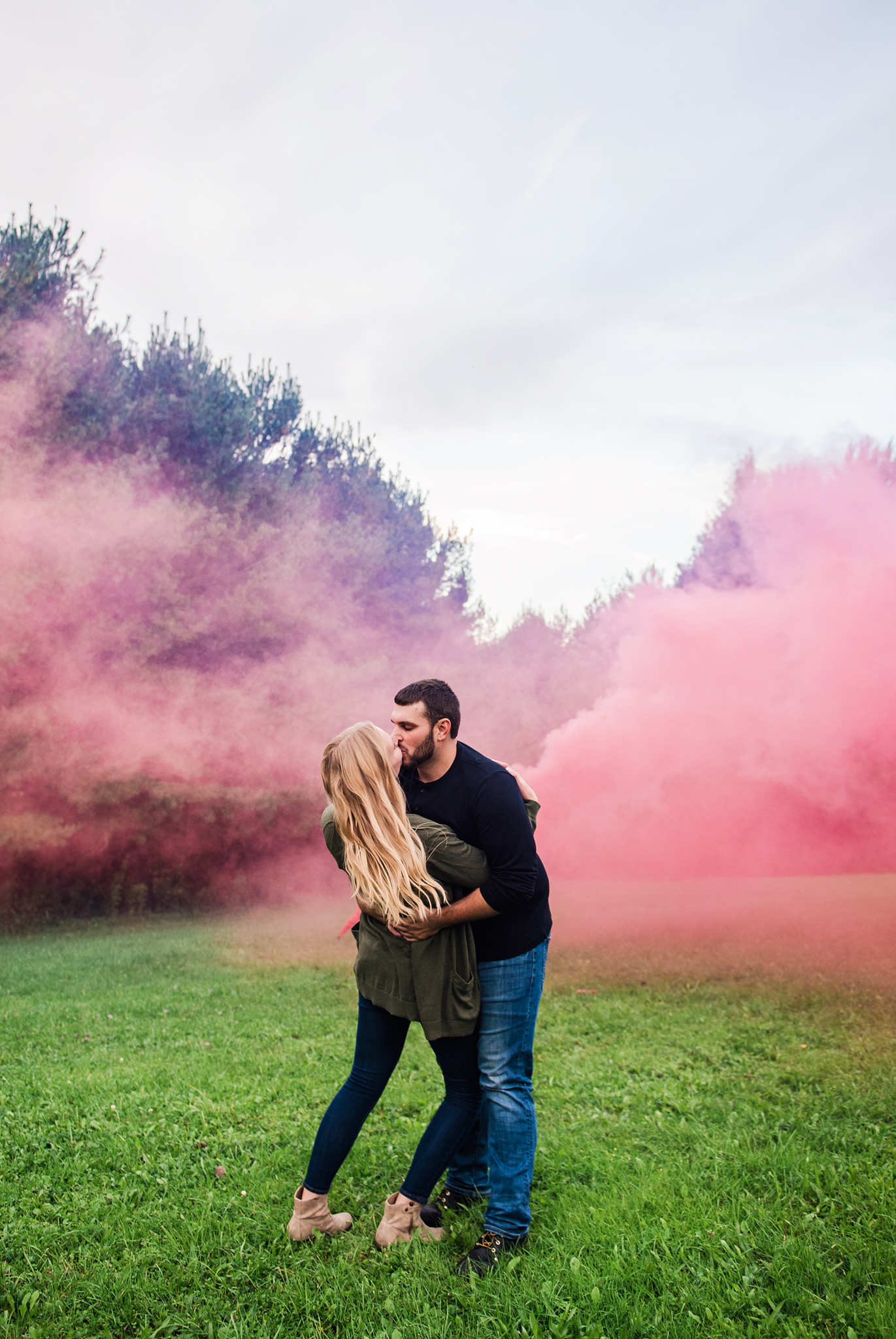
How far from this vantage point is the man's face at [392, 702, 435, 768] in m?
3.15

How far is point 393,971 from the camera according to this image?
3131 mm

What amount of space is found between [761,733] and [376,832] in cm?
877

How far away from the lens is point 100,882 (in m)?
16.8

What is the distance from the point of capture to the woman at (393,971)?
3.02 meters

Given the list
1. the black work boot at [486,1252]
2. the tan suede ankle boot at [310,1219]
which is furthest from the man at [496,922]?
the tan suede ankle boot at [310,1219]

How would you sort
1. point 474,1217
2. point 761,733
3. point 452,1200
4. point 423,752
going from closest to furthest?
point 423,752
point 474,1217
point 452,1200
point 761,733

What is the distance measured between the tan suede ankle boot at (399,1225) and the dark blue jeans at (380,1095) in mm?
55

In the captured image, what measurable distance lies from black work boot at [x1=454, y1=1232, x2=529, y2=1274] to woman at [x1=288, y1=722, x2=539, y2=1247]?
0.25m

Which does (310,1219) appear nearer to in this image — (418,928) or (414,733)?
(418,928)

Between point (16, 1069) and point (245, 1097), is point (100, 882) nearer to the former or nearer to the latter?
point (16, 1069)

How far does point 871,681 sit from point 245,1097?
862cm

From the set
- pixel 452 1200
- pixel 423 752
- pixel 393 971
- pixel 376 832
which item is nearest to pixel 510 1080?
pixel 393 971

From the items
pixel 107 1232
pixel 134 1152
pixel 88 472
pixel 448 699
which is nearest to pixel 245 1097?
pixel 134 1152

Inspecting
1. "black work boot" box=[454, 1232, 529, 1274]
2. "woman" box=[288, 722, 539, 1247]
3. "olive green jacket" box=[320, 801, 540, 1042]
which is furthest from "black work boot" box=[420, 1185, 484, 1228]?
"olive green jacket" box=[320, 801, 540, 1042]
